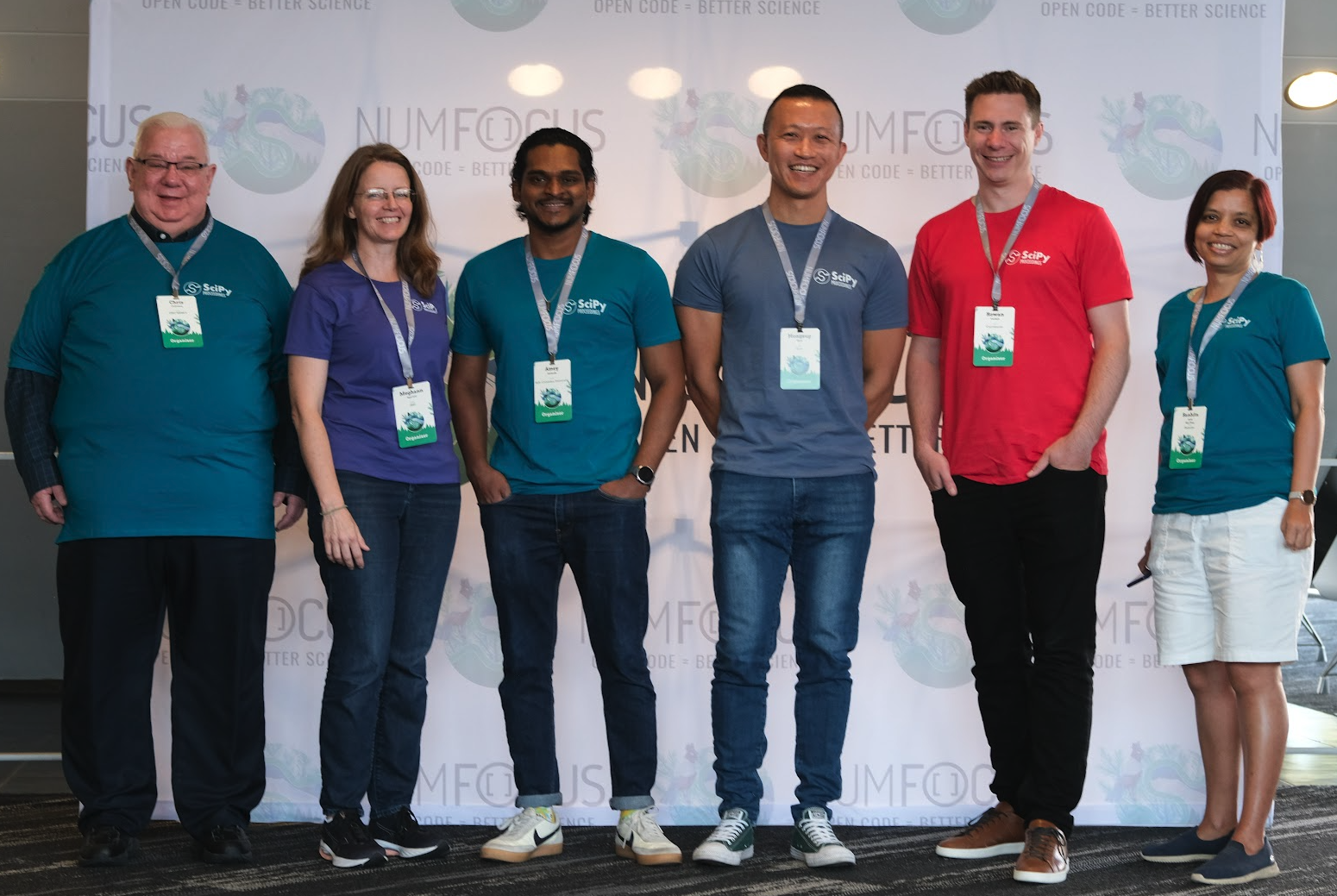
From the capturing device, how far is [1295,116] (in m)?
4.34

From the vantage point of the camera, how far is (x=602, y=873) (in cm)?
273

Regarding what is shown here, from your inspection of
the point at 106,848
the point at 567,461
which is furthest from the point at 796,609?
the point at 106,848

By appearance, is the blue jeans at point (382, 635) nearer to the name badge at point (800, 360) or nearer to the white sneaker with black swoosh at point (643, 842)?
the white sneaker with black swoosh at point (643, 842)

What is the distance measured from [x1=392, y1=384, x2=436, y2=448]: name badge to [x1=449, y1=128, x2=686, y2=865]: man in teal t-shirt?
0.50 ft

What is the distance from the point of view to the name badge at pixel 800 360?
277 cm

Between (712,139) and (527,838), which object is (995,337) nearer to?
(712,139)

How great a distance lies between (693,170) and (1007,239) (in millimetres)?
942

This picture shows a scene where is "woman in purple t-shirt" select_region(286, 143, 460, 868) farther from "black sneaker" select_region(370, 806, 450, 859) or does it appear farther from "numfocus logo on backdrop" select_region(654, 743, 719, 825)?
"numfocus logo on backdrop" select_region(654, 743, 719, 825)

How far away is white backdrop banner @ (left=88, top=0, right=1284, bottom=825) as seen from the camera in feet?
10.9

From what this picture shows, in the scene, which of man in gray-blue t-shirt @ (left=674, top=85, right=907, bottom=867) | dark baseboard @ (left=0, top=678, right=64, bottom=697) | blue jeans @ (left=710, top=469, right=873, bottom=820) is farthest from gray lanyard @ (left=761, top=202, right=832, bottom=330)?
dark baseboard @ (left=0, top=678, right=64, bottom=697)

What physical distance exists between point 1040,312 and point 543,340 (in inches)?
45.1

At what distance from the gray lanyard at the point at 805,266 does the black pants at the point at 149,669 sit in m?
1.39

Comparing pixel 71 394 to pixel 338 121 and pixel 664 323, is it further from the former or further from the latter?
pixel 664 323

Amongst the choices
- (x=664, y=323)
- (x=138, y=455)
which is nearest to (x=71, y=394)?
(x=138, y=455)
